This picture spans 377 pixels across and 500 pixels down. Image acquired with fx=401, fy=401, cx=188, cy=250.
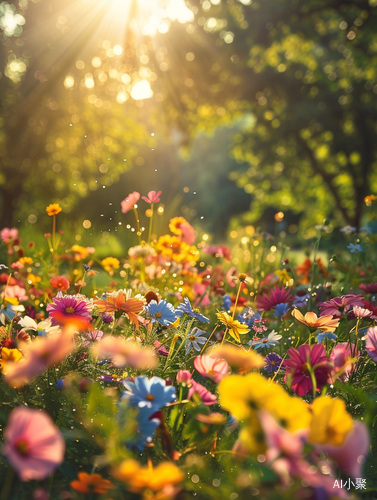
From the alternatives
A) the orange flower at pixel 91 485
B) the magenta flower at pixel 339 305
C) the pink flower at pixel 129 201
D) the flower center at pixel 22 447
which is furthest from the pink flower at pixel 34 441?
the pink flower at pixel 129 201

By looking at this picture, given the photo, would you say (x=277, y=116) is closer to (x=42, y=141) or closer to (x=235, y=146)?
(x=235, y=146)

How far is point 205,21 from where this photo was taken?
33.3 ft

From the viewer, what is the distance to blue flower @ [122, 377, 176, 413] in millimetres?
720

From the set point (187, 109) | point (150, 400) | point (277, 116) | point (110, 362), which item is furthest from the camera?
point (277, 116)

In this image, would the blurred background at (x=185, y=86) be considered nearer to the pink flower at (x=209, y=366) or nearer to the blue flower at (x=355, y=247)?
the blue flower at (x=355, y=247)

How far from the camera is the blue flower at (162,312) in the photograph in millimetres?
1092

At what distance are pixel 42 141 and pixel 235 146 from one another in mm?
6482

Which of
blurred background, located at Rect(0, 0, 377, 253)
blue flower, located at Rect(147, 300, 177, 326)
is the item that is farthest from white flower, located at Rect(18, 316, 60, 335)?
blurred background, located at Rect(0, 0, 377, 253)

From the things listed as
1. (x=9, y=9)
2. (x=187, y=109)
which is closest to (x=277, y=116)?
(x=187, y=109)

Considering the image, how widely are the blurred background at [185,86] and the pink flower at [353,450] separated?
21.2ft

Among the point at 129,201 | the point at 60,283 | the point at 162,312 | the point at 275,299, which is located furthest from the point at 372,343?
the point at 129,201

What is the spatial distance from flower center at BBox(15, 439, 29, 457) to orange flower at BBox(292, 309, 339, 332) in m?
0.65

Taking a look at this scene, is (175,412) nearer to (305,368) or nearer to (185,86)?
(305,368)

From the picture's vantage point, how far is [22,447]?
1.53 ft
